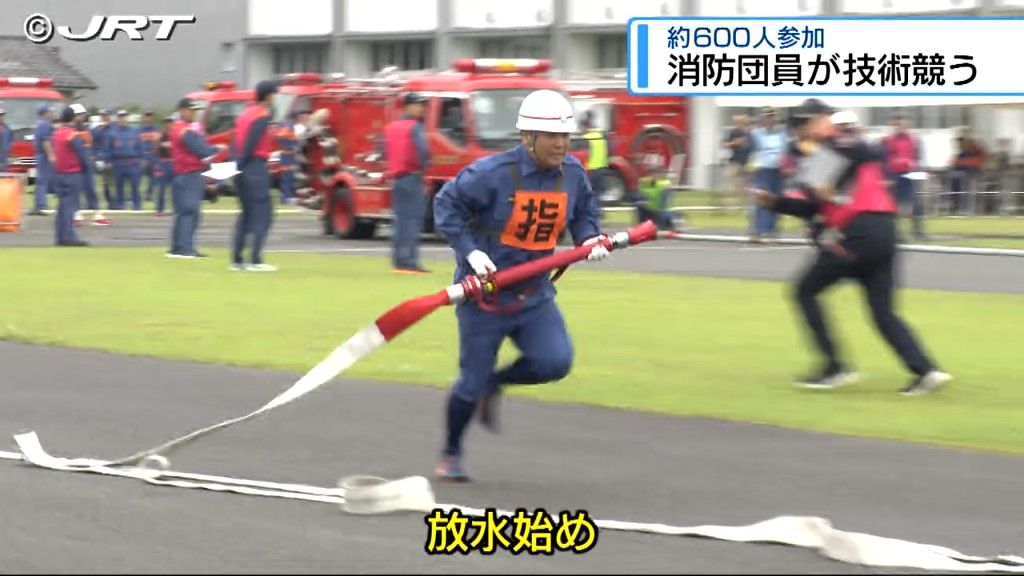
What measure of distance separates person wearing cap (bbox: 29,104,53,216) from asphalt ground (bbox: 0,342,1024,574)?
20.2 meters

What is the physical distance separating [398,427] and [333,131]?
20.8 m

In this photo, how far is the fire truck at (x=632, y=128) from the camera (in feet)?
121

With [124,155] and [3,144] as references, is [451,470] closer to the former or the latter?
[3,144]

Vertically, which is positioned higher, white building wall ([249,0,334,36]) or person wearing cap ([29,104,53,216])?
white building wall ([249,0,334,36])

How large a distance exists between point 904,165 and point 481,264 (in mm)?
23031

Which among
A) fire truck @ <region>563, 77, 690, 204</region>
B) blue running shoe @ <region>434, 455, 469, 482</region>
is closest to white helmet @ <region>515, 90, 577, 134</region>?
blue running shoe @ <region>434, 455, 469, 482</region>

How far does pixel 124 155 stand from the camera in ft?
128

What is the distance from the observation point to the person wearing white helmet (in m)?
9.61

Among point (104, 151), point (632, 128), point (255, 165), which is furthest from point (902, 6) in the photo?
point (255, 165)

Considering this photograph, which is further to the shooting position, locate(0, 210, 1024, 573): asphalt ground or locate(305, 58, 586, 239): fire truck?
locate(305, 58, 586, 239): fire truck

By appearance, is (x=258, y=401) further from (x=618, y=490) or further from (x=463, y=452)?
(x=618, y=490)

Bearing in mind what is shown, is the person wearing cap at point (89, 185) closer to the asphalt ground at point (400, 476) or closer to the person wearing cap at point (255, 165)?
the person wearing cap at point (255, 165)

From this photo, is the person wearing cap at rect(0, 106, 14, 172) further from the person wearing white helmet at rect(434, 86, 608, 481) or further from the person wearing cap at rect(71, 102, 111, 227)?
the person wearing white helmet at rect(434, 86, 608, 481)
